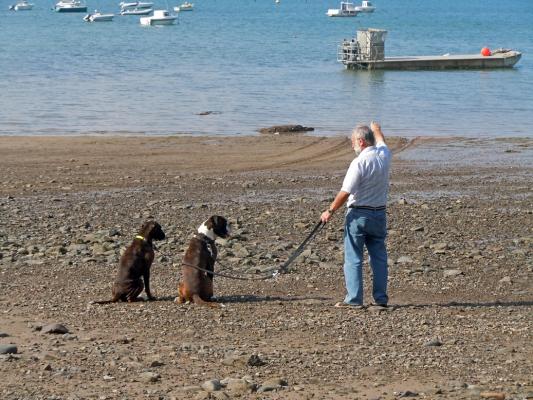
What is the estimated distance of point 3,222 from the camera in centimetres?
1550

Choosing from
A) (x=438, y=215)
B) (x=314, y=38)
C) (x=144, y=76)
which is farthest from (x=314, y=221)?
(x=314, y=38)

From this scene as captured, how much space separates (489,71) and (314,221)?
42.3 metres

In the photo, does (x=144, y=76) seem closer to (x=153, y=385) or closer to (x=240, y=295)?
(x=240, y=295)

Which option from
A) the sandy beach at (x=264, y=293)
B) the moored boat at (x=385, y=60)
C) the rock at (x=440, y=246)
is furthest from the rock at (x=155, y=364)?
the moored boat at (x=385, y=60)

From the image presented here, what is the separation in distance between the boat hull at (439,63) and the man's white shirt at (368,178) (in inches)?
1788

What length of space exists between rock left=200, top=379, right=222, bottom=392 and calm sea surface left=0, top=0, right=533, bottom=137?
2299 centimetres

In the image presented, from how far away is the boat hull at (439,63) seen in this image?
55250 mm

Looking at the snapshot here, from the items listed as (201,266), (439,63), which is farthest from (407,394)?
(439,63)

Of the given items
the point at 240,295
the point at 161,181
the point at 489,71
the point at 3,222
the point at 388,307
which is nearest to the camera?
the point at 388,307

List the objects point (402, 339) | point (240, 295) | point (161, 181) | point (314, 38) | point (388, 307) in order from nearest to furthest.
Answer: point (402, 339) → point (388, 307) → point (240, 295) → point (161, 181) → point (314, 38)

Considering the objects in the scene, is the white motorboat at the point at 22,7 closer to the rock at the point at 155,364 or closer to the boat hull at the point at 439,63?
the boat hull at the point at 439,63

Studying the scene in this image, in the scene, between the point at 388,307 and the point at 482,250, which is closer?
the point at 388,307

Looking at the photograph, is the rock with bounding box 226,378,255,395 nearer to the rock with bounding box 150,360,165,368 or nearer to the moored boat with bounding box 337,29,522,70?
the rock with bounding box 150,360,165,368

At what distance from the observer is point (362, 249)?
34.2 ft
